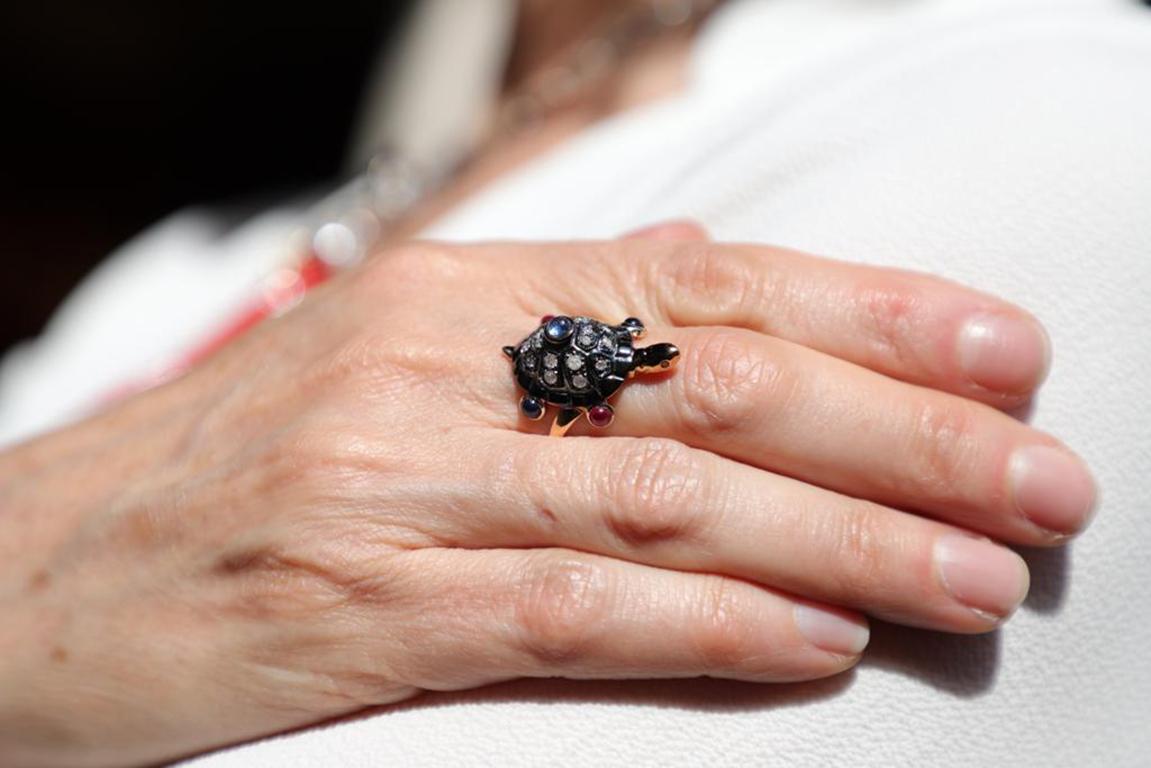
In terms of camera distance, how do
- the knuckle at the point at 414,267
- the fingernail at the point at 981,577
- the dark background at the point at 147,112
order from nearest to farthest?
the fingernail at the point at 981,577
the knuckle at the point at 414,267
the dark background at the point at 147,112

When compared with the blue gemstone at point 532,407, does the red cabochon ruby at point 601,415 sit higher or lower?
lower

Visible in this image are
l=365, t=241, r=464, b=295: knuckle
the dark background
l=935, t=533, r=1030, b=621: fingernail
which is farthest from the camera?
the dark background

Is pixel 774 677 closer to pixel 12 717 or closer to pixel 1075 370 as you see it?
pixel 1075 370

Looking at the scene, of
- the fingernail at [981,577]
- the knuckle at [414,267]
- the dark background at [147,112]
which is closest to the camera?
the fingernail at [981,577]

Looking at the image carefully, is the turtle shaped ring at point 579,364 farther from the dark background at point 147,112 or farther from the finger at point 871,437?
the dark background at point 147,112

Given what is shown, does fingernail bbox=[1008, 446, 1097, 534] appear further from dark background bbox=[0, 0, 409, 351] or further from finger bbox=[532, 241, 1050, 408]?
dark background bbox=[0, 0, 409, 351]

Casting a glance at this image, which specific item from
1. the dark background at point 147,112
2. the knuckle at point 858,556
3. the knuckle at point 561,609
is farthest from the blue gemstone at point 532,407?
the dark background at point 147,112

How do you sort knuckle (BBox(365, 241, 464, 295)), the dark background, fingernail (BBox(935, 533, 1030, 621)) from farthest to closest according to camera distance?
the dark background < knuckle (BBox(365, 241, 464, 295)) < fingernail (BBox(935, 533, 1030, 621))

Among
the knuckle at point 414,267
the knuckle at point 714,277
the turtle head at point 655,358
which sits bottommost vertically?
the turtle head at point 655,358

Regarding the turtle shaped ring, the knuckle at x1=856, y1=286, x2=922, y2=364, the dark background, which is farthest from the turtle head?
the dark background
